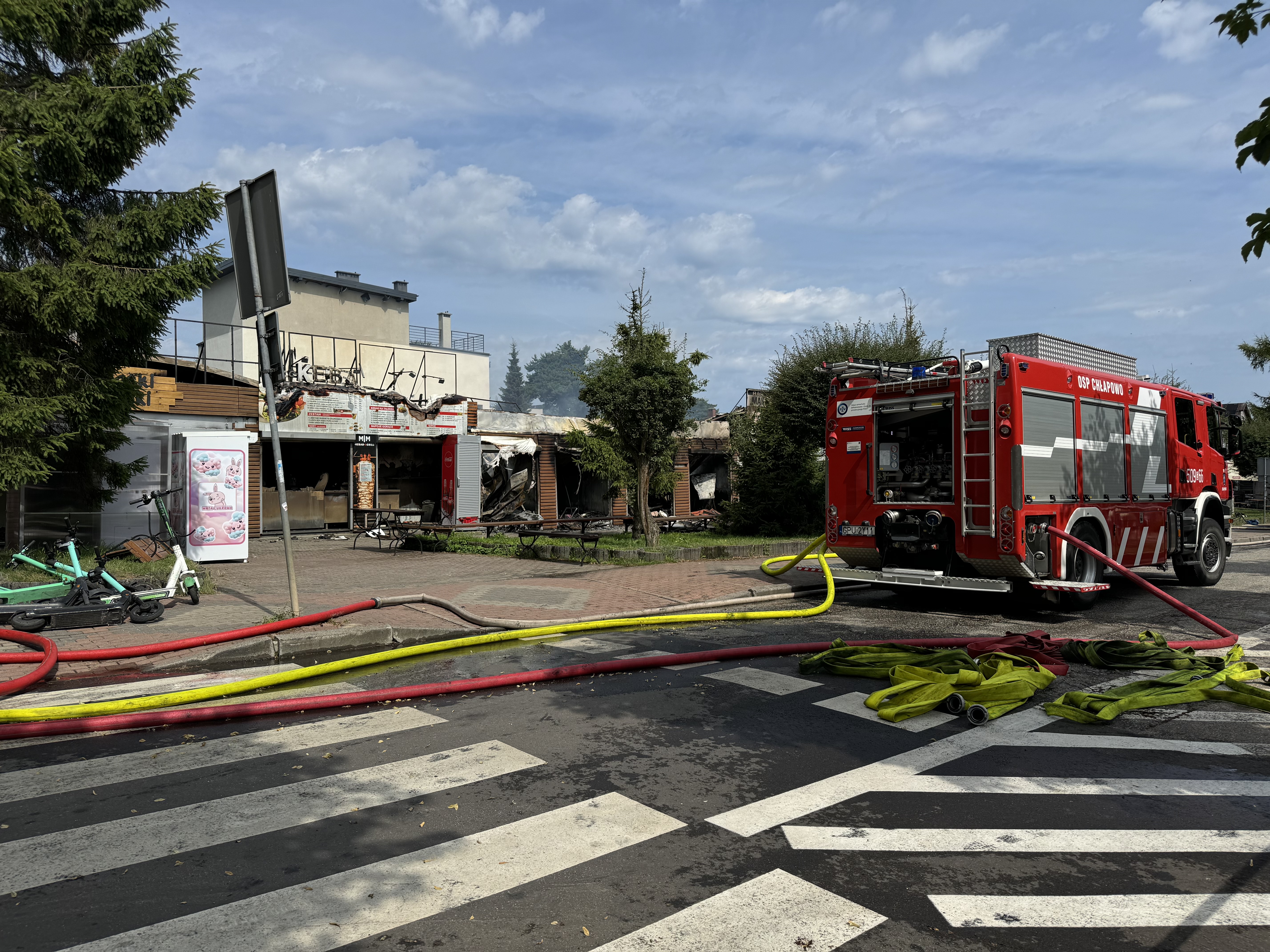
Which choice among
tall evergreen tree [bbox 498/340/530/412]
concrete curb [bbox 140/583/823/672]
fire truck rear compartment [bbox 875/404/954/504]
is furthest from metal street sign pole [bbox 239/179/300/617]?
tall evergreen tree [bbox 498/340/530/412]

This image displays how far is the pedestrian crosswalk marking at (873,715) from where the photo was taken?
17.3 ft

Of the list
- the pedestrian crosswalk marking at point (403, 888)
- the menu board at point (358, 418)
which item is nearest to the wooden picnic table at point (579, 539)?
the menu board at point (358, 418)

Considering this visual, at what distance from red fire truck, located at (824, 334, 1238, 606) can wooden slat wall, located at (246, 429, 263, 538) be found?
15886mm

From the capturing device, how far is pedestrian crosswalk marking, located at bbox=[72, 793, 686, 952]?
→ 274 centimetres

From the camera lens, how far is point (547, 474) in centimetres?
2661

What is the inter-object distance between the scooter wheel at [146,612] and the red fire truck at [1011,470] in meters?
8.08

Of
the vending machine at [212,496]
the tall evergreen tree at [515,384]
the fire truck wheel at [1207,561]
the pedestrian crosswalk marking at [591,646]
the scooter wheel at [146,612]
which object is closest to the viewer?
the pedestrian crosswalk marking at [591,646]

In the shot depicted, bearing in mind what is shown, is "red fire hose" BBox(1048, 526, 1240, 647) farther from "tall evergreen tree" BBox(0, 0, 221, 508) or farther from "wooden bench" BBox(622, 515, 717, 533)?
"tall evergreen tree" BBox(0, 0, 221, 508)

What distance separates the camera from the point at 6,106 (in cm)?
1120

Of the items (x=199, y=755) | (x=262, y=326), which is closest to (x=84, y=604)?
(x=262, y=326)

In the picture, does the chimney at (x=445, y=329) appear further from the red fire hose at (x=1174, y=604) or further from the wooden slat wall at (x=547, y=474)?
the red fire hose at (x=1174, y=604)

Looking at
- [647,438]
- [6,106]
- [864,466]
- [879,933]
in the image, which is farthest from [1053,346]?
[6,106]

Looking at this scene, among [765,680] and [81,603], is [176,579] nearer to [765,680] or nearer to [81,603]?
[81,603]

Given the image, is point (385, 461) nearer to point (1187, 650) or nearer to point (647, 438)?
point (647, 438)
